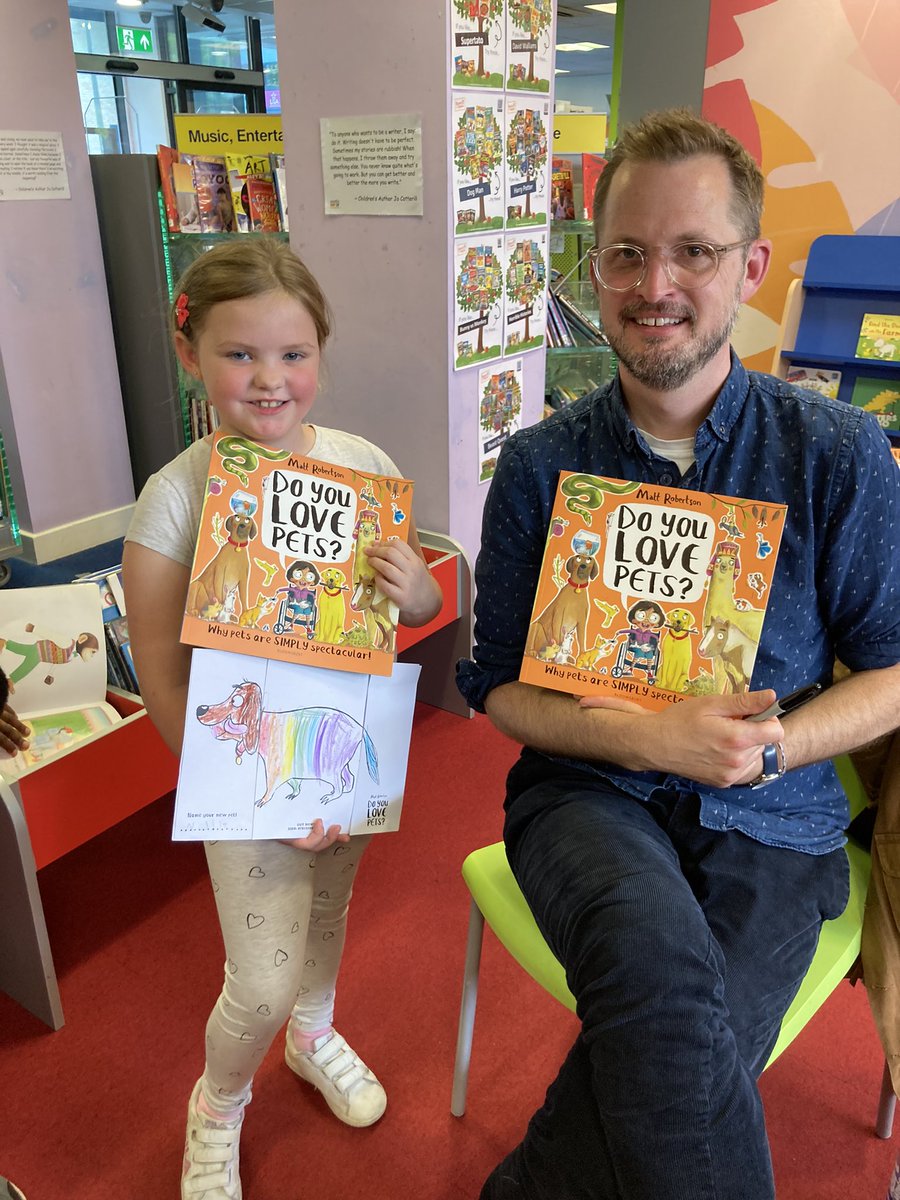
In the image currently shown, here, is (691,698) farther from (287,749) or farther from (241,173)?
(241,173)

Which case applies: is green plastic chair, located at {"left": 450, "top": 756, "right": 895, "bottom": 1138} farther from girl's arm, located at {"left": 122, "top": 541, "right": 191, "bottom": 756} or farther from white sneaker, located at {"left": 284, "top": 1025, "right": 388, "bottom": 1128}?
girl's arm, located at {"left": 122, "top": 541, "right": 191, "bottom": 756}

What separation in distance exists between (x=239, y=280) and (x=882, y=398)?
138 inches

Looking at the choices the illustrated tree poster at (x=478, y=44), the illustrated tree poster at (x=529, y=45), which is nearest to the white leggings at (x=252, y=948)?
the illustrated tree poster at (x=478, y=44)

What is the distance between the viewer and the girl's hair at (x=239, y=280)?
119cm

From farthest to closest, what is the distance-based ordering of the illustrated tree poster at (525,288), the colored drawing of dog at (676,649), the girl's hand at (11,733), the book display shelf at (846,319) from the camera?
1. the book display shelf at (846,319)
2. the illustrated tree poster at (525,288)
3. the girl's hand at (11,733)
4. the colored drawing of dog at (676,649)

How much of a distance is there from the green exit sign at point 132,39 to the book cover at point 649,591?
25.2 feet

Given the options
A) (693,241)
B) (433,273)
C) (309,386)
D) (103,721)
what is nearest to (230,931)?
(309,386)

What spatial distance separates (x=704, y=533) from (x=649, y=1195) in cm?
77

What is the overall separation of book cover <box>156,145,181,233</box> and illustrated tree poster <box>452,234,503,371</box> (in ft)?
5.77

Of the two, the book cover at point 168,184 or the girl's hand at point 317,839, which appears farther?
the book cover at point 168,184

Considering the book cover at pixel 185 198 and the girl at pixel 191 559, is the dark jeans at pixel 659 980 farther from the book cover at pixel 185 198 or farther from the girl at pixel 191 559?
the book cover at pixel 185 198

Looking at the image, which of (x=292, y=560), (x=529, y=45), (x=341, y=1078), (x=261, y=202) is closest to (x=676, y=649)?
(x=292, y=560)

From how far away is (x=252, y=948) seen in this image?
126 centimetres

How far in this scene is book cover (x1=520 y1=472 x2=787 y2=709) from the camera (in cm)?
117
